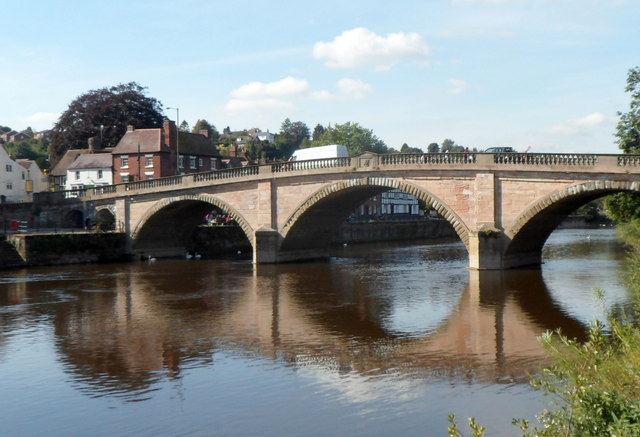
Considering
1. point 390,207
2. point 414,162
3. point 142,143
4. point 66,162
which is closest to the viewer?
point 414,162

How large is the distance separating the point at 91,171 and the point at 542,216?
5338 cm

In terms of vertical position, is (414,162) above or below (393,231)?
above

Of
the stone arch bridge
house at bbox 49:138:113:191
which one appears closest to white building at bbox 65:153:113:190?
house at bbox 49:138:113:191

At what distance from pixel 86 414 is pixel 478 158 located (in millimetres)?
27214

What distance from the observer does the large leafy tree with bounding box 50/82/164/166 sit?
3403 inches

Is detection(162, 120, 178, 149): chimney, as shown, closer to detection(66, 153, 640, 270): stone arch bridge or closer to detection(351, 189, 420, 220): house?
detection(66, 153, 640, 270): stone arch bridge

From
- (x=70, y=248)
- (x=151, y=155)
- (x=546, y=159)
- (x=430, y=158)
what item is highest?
(x=151, y=155)

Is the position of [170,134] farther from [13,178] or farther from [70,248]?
[70,248]

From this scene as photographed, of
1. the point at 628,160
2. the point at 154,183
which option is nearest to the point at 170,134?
the point at 154,183

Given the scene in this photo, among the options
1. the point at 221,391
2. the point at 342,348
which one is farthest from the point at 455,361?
the point at 221,391

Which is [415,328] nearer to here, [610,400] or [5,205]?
[610,400]

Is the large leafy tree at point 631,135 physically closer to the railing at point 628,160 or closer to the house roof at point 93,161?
the railing at point 628,160

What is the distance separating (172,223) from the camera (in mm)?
56062

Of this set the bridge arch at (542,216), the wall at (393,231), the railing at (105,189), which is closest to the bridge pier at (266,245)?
the railing at (105,189)
